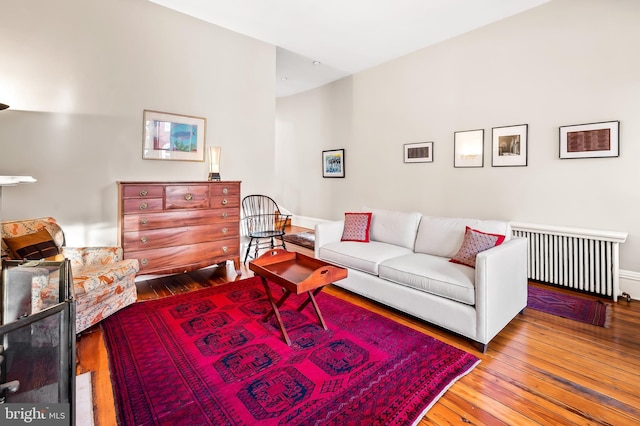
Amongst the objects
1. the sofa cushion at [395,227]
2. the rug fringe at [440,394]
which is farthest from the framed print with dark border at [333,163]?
the rug fringe at [440,394]

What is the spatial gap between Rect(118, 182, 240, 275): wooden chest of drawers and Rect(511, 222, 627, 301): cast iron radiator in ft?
11.0

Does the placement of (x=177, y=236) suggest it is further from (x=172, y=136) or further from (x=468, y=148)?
(x=468, y=148)

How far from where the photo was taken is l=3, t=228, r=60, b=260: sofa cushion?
223 cm

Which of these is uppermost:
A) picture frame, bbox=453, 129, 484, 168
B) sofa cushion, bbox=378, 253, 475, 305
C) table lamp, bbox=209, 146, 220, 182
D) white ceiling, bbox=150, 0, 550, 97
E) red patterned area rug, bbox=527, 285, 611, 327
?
white ceiling, bbox=150, 0, 550, 97

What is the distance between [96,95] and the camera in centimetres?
324

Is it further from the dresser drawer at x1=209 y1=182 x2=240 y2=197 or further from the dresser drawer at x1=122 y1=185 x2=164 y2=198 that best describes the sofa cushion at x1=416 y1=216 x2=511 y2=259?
the dresser drawer at x1=122 y1=185 x2=164 y2=198

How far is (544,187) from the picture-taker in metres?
3.68

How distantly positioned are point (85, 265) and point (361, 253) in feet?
8.43

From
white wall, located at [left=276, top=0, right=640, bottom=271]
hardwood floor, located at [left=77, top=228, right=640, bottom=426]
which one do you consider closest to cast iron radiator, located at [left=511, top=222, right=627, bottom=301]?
white wall, located at [left=276, top=0, right=640, bottom=271]

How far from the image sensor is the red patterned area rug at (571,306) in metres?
2.77

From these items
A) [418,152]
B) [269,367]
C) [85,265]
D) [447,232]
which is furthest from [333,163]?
[269,367]

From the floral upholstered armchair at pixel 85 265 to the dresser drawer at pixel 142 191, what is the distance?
58 cm

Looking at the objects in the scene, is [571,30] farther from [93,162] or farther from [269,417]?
[93,162]

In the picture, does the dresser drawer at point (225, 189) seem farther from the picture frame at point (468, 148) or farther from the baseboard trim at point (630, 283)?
the baseboard trim at point (630, 283)
